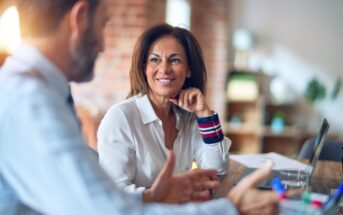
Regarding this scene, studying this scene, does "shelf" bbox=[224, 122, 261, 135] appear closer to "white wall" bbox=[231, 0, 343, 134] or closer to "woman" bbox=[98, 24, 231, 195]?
"white wall" bbox=[231, 0, 343, 134]

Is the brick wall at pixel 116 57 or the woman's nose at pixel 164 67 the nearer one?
the woman's nose at pixel 164 67

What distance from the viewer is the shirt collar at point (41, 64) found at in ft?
2.87

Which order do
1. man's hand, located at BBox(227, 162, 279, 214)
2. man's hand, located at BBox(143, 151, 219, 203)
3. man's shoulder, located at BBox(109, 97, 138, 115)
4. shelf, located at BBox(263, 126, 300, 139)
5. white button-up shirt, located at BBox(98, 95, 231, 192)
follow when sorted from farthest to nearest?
1. shelf, located at BBox(263, 126, 300, 139)
2. man's shoulder, located at BBox(109, 97, 138, 115)
3. white button-up shirt, located at BBox(98, 95, 231, 192)
4. man's hand, located at BBox(143, 151, 219, 203)
5. man's hand, located at BBox(227, 162, 279, 214)

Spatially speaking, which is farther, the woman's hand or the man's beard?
the woman's hand

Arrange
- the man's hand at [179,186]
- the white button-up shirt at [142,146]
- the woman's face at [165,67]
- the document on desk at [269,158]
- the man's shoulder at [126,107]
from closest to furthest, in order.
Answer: the man's hand at [179,186], the white button-up shirt at [142,146], the man's shoulder at [126,107], the woman's face at [165,67], the document on desk at [269,158]

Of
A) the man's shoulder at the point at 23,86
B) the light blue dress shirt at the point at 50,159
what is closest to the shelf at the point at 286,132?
the light blue dress shirt at the point at 50,159

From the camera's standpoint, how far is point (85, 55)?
917mm

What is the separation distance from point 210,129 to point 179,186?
641 mm

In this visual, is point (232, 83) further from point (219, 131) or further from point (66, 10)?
point (66, 10)

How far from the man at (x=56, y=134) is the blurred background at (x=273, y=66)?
4.43m

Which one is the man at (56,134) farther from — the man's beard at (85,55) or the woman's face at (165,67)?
the woman's face at (165,67)

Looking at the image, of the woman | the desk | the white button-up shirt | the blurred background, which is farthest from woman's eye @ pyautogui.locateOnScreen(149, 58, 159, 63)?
the blurred background

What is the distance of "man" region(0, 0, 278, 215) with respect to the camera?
2.48 ft


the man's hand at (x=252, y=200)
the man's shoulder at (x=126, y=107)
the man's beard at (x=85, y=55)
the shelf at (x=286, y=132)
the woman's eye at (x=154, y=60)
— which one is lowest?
the shelf at (x=286, y=132)
